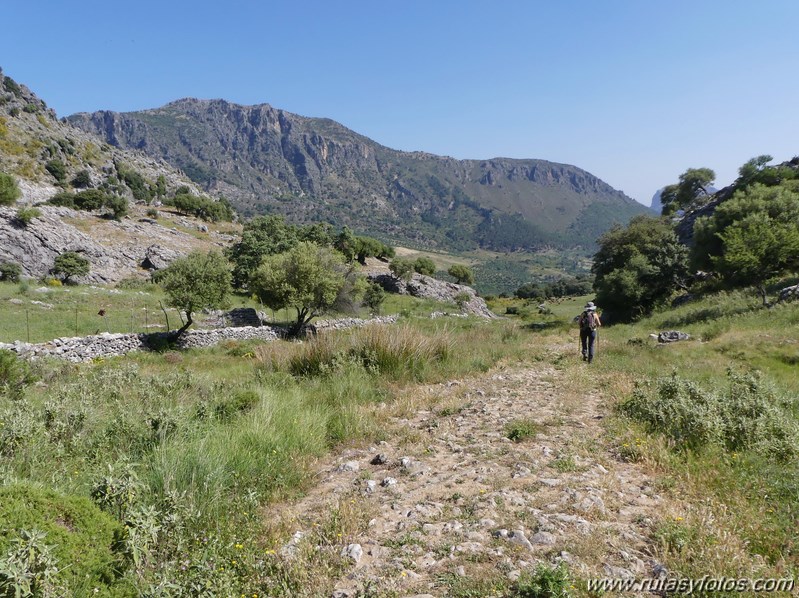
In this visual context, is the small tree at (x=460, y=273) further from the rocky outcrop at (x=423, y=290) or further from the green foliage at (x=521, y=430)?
the green foliage at (x=521, y=430)

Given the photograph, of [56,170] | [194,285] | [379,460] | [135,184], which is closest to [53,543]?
[379,460]

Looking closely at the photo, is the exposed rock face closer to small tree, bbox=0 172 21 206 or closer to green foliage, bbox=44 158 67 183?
small tree, bbox=0 172 21 206

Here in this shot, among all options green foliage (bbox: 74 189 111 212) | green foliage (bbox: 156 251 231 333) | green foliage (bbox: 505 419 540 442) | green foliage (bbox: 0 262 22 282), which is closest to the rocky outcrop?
green foliage (bbox: 156 251 231 333)

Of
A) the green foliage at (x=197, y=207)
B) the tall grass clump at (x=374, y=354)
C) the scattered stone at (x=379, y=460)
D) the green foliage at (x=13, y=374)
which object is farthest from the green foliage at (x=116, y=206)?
the scattered stone at (x=379, y=460)

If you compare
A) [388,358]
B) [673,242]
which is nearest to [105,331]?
[388,358]

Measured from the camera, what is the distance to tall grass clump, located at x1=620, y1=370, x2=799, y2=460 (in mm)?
5156

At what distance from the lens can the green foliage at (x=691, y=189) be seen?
7006 centimetres

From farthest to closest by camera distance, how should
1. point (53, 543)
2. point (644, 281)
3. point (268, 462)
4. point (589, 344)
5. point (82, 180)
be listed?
point (82, 180)
point (644, 281)
point (589, 344)
point (268, 462)
point (53, 543)

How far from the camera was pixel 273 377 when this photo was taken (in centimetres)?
943

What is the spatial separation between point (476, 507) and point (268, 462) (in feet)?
Answer: 8.21

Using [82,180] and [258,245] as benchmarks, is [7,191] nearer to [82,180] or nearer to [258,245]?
[258,245]

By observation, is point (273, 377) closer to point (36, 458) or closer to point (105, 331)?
point (36, 458)

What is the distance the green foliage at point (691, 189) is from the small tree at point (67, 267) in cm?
8497

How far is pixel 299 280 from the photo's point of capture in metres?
29.0
